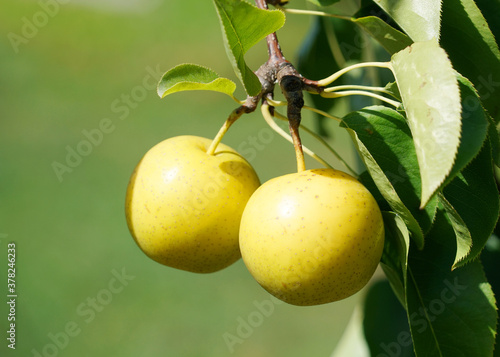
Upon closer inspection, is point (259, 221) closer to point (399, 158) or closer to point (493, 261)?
point (399, 158)

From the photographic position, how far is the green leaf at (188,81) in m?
0.81

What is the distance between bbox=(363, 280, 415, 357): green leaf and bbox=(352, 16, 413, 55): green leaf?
25.9 inches

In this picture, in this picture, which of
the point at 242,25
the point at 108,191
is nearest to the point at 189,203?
the point at 242,25

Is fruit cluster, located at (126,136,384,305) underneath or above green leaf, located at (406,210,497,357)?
above

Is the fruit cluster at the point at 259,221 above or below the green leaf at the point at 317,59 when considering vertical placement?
above

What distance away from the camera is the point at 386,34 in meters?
0.85

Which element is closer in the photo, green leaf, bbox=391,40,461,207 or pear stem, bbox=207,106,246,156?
green leaf, bbox=391,40,461,207

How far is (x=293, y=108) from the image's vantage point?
865 mm

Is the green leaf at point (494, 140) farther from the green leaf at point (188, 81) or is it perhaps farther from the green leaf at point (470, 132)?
the green leaf at point (188, 81)

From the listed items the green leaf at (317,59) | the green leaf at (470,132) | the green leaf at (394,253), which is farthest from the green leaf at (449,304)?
the green leaf at (317,59)

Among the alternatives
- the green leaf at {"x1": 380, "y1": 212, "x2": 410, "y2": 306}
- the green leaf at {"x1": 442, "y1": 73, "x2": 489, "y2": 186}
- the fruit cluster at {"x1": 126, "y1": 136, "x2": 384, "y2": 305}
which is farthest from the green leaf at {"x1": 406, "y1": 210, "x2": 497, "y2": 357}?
the green leaf at {"x1": 442, "y1": 73, "x2": 489, "y2": 186}

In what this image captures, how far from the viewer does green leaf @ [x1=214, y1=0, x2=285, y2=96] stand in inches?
29.8

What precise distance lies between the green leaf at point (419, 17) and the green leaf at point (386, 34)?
28 millimetres

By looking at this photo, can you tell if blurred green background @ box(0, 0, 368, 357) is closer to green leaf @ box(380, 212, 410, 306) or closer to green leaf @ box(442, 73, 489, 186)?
green leaf @ box(380, 212, 410, 306)
